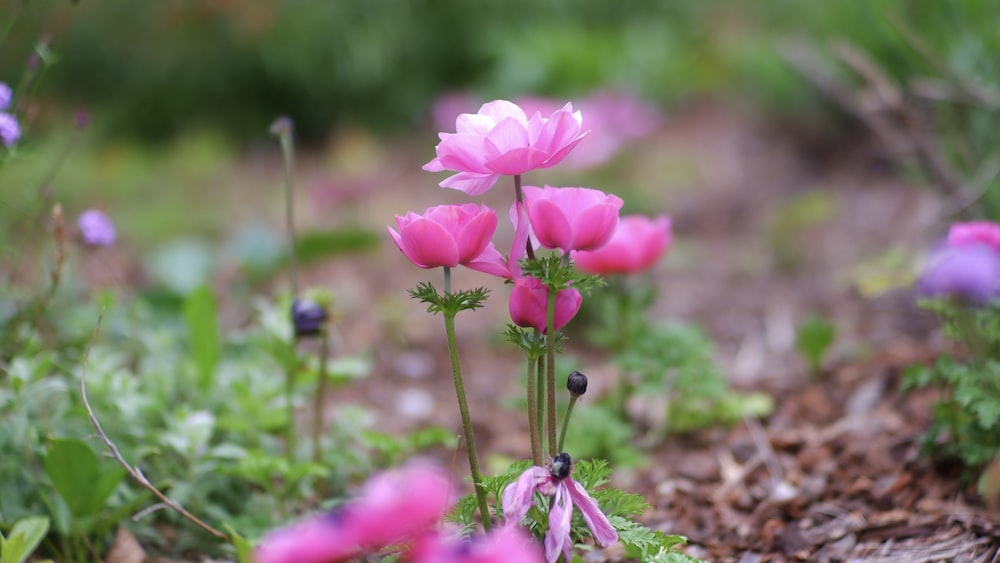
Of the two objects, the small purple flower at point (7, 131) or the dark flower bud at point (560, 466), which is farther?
the small purple flower at point (7, 131)

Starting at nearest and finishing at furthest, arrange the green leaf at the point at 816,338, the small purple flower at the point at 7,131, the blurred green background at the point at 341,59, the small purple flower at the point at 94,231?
the small purple flower at the point at 7,131, the small purple flower at the point at 94,231, the green leaf at the point at 816,338, the blurred green background at the point at 341,59

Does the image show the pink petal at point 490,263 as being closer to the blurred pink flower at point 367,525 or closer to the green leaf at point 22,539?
the blurred pink flower at point 367,525

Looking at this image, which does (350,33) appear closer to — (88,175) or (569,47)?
(569,47)

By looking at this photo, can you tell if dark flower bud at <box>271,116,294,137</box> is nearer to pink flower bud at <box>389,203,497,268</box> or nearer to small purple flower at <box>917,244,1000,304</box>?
pink flower bud at <box>389,203,497,268</box>

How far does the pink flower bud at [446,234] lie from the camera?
903mm

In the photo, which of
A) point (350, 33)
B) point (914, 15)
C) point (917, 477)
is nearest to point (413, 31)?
point (350, 33)

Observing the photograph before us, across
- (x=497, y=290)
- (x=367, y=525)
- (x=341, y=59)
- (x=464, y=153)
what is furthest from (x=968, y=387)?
(x=341, y=59)

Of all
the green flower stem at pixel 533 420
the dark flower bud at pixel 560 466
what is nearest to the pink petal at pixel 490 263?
the green flower stem at pixel 533 420

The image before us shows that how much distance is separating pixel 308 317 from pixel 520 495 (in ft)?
1.93

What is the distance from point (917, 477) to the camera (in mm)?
1357

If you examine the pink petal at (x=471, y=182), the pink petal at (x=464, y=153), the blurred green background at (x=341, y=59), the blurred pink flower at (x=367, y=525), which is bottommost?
the blurred pink flower at (x=367, y=525)

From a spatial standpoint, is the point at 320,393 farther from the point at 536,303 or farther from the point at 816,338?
the point at 816,338

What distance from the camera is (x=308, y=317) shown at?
138cm

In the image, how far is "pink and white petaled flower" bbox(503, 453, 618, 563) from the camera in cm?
91
